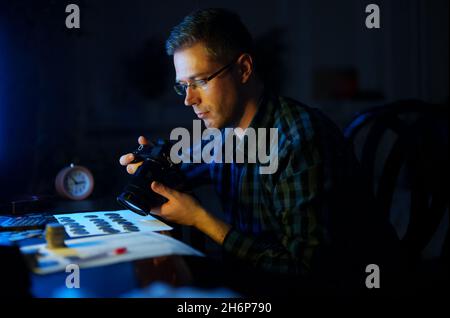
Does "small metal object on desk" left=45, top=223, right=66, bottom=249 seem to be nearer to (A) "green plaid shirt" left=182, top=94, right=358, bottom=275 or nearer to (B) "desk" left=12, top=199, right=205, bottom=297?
(B) "desk" left=12, top=199, right=205, bottom=297

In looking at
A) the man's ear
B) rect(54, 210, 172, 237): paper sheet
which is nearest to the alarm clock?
rect(54, 210, 172, 237): paper sheet

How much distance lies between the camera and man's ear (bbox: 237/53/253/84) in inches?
45.4

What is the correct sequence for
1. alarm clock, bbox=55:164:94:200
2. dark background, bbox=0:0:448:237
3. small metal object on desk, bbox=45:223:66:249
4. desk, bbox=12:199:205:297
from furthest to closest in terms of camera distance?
dark background, bbox=0:0:448:237 < alarm clock, bbox=55:164:94:200 < small metal object on desk, bbox=45:223:66:249 < desk, bbox=12:199:205:297

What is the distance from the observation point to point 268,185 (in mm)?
1006

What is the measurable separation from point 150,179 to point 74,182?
566 mm

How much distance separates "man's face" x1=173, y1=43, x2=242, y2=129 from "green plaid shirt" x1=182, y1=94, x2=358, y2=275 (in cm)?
7

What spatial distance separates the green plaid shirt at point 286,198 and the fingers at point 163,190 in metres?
0.14

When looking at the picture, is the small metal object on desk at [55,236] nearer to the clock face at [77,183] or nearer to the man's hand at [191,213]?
the man's hand at [191,213]

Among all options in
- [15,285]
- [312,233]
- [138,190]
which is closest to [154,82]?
[138,190]

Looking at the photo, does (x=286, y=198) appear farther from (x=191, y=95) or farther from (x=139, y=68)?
(x=139, y=68)

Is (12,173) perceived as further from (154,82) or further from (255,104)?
(154,82)

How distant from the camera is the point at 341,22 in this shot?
7.80 ft
